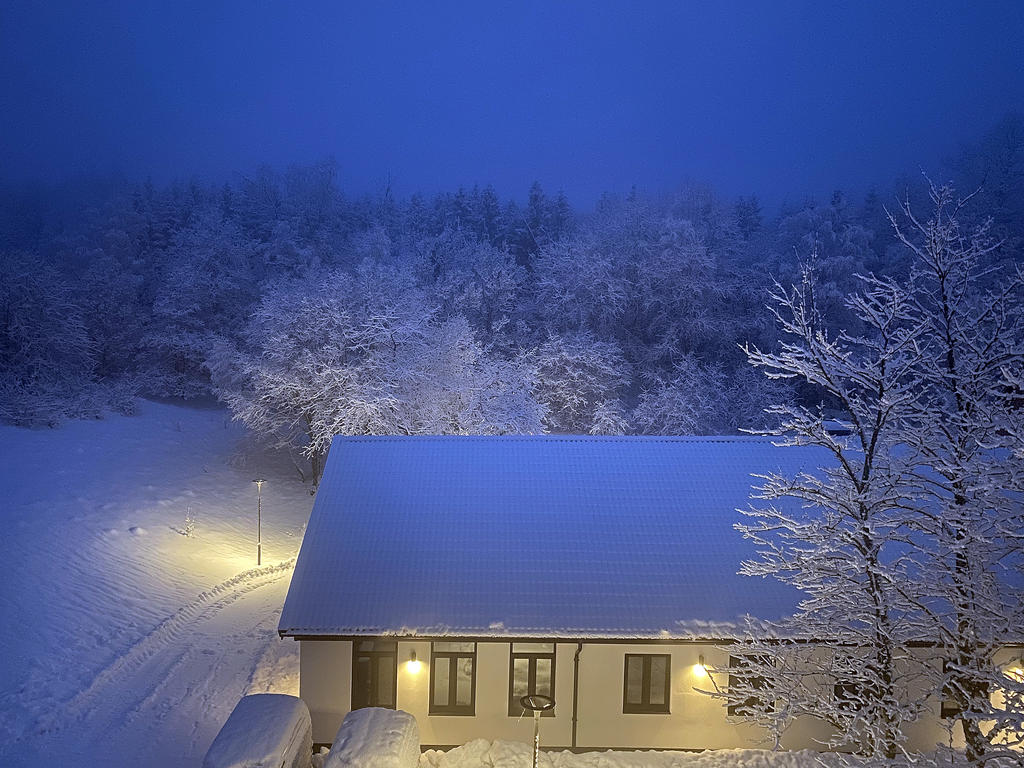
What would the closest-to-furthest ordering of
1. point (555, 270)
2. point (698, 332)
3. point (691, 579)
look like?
point (691, 579) → point (698, 332) → point (555, 270)

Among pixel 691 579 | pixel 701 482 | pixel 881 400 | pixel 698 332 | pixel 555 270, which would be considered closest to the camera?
pixel 881 400

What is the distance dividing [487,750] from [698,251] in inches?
1061

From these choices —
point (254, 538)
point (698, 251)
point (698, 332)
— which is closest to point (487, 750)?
point (254, 538)

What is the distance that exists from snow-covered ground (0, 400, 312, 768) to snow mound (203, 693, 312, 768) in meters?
1.72

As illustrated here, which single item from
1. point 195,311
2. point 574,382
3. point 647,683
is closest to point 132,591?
point 647,683

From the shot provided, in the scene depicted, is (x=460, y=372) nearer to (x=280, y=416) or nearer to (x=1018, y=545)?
(x=280, y=416)

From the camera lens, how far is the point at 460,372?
87.4 ft

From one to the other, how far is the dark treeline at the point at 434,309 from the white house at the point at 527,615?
12907 mm

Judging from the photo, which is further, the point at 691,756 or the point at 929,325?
the point at 691,756

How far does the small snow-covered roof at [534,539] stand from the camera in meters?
10.8

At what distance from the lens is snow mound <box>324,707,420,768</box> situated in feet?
28.9

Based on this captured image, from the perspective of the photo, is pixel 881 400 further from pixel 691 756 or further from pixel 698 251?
pixel 698 251

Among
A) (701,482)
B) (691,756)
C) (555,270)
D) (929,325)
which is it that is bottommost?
(691,756)

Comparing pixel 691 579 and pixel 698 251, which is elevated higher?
pixel 698 251
